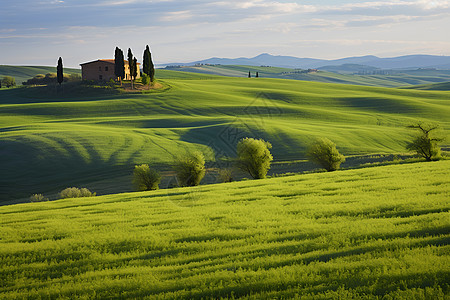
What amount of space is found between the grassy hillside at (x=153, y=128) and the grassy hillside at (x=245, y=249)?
20283mm

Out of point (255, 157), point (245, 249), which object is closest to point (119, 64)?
point (255, 157)

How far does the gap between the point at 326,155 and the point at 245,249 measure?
99.4ft

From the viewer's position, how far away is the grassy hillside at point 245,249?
9078 millimetres

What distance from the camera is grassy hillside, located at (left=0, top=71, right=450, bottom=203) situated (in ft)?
151

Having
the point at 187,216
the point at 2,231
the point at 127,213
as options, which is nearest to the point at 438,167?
the point at 187,216

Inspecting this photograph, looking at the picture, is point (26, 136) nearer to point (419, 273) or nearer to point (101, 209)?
point (101, 209)

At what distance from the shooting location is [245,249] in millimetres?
11695

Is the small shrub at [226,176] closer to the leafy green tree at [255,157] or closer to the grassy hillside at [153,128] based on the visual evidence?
the leafy green tree at [255,157]

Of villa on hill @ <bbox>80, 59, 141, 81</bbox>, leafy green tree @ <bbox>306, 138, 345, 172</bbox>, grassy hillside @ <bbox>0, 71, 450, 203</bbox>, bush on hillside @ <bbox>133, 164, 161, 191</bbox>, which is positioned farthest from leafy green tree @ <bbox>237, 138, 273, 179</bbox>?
villa on hill @ <bbox>80, 59, 141, 81</bbox>

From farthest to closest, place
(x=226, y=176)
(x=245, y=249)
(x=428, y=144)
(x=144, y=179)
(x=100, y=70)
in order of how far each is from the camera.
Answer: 1. (x=100, y=70)
2. (x=226, y=176)
3. (x=428, y=144)
4. (x=144, y=179)
5. (x=245, y=249)

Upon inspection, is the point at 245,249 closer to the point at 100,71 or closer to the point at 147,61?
the point at 147,61

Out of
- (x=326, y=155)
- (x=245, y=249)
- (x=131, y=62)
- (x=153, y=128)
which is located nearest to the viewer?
(x=245, y=249)

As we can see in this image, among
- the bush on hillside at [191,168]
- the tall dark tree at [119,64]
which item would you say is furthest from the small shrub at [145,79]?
the bush on hillside at [191,168]

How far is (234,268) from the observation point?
10.3 m
